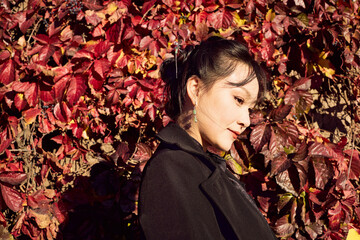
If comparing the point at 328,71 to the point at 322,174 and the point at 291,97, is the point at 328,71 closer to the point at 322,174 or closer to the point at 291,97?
the point at 291,97

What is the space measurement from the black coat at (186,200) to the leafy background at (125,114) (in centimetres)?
70

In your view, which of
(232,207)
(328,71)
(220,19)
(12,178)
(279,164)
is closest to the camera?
(232,207)

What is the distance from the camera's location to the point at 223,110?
3.97 feet

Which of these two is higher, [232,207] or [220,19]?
[220,19]

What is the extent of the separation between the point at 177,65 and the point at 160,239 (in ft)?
2.67

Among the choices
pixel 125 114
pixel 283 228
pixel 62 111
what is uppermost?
pixel 62 111

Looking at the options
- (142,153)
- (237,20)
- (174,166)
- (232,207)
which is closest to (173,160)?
(174,166)

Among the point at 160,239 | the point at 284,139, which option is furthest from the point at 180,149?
the point at 284,139

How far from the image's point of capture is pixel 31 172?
79.7 inches

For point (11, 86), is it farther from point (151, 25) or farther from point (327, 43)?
point (327, 43)

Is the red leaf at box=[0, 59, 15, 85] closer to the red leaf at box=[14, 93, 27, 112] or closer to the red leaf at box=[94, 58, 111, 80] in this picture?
the red leaf at box=[14, 93, 27, 112]

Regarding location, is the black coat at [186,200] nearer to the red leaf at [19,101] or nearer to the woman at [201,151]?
the woman at [201,151]

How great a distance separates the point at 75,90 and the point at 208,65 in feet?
2.74

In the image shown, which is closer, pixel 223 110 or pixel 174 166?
pixel 174 166
